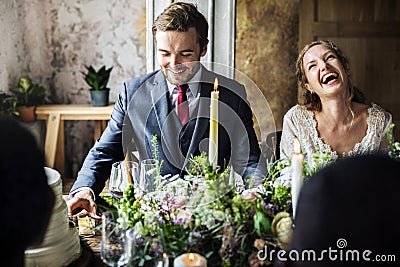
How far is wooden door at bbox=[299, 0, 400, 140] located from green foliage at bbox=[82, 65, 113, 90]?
1.40 m

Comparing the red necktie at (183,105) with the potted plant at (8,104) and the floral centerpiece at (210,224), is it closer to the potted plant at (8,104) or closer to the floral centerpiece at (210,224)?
the floral centerpiece at (210,224)

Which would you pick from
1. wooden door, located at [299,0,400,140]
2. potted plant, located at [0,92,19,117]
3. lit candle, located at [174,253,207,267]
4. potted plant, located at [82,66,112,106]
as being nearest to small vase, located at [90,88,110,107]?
potted plant, located at [82,66,112,106]

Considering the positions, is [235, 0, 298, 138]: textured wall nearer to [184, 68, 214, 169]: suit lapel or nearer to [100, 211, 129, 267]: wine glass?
[184, 68, 214, 169]: suit lapel

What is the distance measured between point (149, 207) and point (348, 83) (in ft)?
4.75

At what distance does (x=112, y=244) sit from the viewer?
1.33 m

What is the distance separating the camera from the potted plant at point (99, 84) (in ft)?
14.6

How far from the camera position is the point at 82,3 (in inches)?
183

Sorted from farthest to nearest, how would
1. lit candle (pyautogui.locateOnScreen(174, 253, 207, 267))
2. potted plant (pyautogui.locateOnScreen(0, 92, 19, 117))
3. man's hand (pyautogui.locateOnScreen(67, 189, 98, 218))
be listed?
1. potted plant (pyautogui.locateOnScreen(0, 92, 19, 117))
2. man's hand (pyautogui.locateOnScreen(67, 189, 98, 218))
3. lit candle (pyautogui.locateOnScreen(174, 253, 207, 267))

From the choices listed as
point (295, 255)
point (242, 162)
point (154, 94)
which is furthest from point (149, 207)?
point (154, 94)

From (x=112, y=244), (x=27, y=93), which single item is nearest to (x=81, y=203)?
(x=112, y=244)

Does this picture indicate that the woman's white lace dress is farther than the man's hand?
Yes

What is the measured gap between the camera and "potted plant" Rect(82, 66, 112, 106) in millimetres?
4449

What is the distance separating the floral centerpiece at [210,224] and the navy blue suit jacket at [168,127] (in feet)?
2.87

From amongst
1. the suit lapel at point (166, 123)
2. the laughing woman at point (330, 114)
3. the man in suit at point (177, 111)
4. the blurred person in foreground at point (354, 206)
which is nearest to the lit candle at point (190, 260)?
the blurred person in foreground at point (354, 206)
